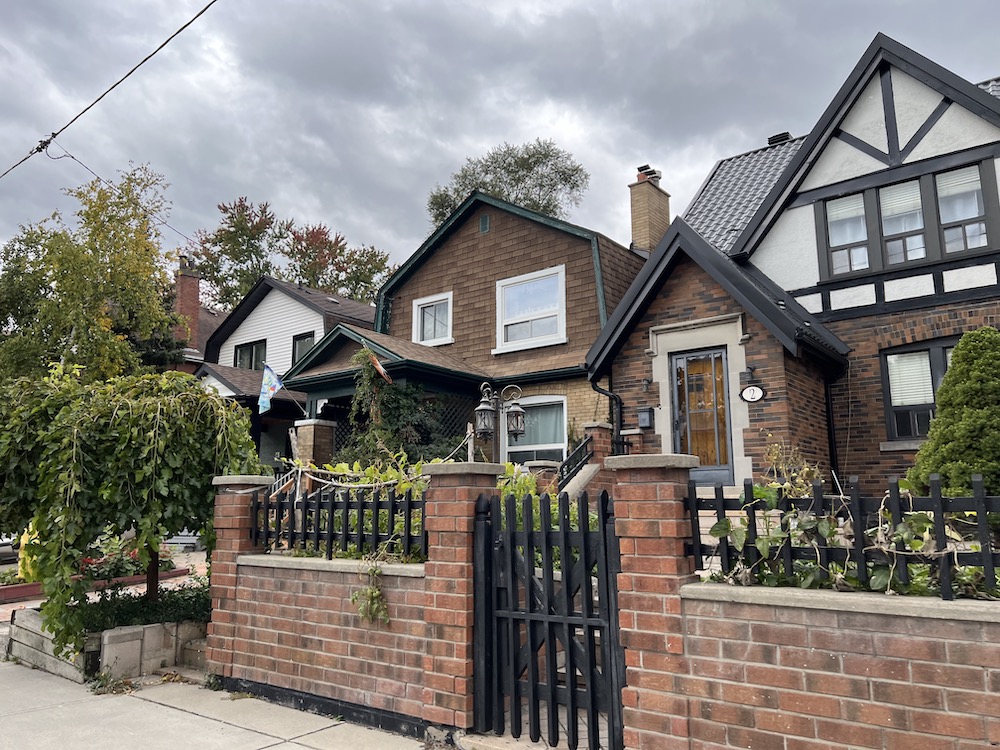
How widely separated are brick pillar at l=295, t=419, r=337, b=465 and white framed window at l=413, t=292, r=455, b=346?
3098 millimetres

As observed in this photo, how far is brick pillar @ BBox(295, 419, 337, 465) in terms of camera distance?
51.2ft

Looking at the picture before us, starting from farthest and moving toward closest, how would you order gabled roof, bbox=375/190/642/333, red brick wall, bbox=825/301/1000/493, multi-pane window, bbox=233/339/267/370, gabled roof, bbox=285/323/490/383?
multi-pane window, bbox=233/339/267/370 < gabled roof, bbox=375/190/642/333 < gabled roof, bbox=285/323/490/383 < red brick wall, bbox=825/301/1000/493

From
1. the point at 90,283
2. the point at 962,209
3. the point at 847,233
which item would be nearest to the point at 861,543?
the point at 962,209

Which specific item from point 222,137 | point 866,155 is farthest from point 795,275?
point 222,137

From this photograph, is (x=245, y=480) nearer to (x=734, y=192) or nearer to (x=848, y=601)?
(x=848, y=601)

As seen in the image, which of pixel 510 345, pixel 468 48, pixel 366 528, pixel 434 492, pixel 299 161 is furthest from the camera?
pixel 299 161

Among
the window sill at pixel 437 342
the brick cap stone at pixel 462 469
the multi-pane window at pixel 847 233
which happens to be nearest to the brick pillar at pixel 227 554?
the brick cap stone at pixel 462 469

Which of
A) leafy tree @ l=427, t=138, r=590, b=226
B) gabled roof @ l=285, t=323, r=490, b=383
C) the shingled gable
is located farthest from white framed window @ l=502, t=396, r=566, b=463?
leafy tree @ l=427, t=138, r=590, b=226

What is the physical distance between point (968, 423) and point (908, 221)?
16.0ft

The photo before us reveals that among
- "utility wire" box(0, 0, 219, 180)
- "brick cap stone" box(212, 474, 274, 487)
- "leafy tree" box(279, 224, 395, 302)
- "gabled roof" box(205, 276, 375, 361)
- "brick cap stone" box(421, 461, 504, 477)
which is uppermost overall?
"leafy tree" box(279, 224, 395, 302)

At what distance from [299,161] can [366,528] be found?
988 inches

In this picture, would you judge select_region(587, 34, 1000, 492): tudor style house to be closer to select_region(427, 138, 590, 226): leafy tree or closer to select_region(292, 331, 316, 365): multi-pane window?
select_region(292, 331, 316, 365): multi-pane window

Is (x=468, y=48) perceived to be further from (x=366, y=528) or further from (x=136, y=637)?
(x=136, y=637)

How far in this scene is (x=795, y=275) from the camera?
40.5 feet
